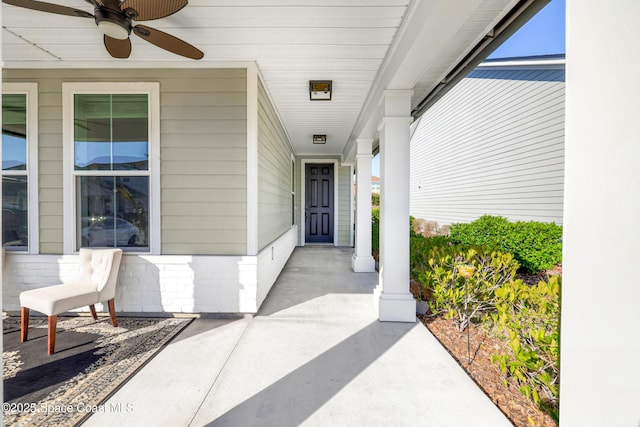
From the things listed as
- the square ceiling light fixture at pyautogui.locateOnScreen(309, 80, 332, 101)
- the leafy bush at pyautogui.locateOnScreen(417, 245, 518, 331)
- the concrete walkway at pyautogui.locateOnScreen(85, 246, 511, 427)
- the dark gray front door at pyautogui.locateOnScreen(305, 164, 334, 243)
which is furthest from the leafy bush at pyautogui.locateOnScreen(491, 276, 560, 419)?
the dark gray front door at pyautogui.locateOnScreen(305, 164, 334, 243)

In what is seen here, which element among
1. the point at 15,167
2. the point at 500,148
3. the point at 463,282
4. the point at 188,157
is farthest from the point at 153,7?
the point at 500,148

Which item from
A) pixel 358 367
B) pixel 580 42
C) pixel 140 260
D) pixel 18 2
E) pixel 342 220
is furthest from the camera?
pixel 342 220

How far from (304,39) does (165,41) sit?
1.10 m

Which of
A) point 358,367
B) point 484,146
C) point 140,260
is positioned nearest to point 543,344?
point 358,367

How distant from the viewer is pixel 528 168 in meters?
5.34

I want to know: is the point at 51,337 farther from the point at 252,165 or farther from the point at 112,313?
the point at 252,165

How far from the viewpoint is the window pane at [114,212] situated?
3006 mm

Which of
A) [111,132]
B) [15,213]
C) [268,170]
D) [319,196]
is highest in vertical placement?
[111,132]

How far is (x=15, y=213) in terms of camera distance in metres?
3.04

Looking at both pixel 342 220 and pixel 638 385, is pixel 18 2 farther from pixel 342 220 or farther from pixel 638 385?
pixel 342 220

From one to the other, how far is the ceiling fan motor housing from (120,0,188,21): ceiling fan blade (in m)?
0.11

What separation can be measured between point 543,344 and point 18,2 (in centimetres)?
368

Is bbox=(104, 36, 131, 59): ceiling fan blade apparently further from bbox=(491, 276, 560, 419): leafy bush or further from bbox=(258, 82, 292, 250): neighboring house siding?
bbox=(491, 276, 560, 419): leafy bush

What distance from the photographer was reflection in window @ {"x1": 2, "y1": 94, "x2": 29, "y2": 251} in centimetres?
302
